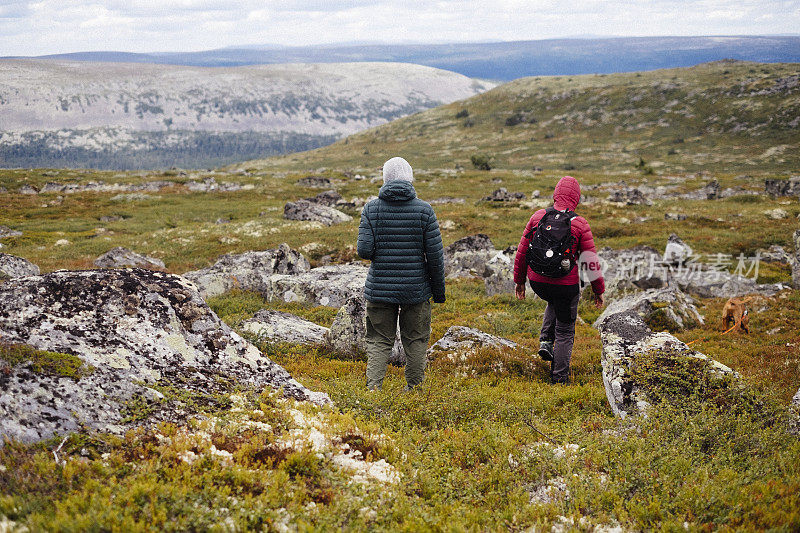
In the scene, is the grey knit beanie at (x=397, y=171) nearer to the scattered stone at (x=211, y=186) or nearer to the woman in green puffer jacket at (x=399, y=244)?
the woman in green puffer jacket at (x=399, y=244)

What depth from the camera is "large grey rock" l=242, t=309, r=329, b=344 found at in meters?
12.1

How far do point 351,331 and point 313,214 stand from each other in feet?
111

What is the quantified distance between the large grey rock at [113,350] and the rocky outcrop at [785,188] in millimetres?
65048

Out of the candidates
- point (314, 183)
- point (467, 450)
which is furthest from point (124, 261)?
point (314, 183)

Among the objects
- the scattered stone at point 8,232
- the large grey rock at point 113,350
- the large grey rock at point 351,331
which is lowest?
the scattered stone at point 8,232

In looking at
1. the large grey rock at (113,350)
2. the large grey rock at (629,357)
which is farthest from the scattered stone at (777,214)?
the large grey rock at (113,350)

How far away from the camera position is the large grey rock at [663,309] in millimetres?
14789

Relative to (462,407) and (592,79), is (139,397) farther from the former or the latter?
(592,79)

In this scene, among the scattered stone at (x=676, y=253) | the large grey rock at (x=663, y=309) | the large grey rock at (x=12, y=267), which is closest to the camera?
the large grey rock at (x=663, y=309)

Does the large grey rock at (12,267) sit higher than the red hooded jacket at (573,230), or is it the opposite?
the red hooded jacket at (573,230)

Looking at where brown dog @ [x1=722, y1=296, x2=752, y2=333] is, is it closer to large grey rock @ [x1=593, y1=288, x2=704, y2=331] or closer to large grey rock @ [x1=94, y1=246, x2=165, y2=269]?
large grey rock @ [x1=593, y1=288, x2=704, y2=331]

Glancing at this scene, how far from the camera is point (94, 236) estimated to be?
4047 cm

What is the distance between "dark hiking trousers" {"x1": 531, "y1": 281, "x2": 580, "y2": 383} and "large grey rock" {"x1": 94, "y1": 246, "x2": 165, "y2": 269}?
2521 cm

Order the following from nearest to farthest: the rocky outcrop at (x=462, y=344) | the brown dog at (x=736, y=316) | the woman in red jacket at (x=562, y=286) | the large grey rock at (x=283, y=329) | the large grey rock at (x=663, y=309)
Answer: the woman in red jacket at (x=562, y=286) < the rocky outcrop at (x=462, y=344) < the large grey rock at (x=283, y=329) < the brown dog at (x=736, y=316) < the large grey rock at (x=663, y=309)
